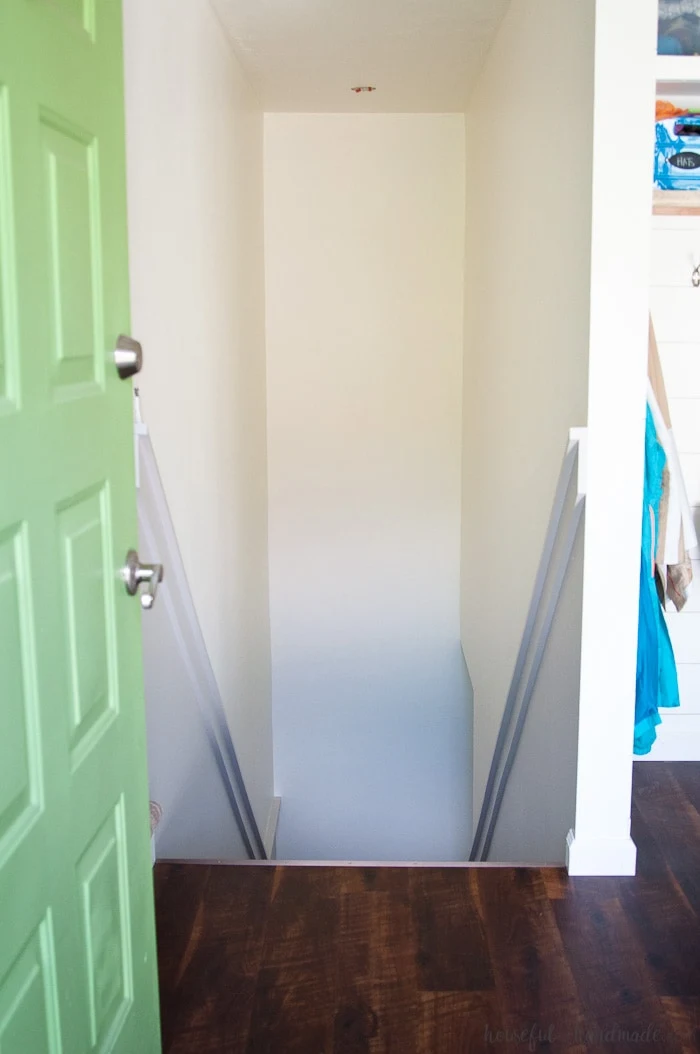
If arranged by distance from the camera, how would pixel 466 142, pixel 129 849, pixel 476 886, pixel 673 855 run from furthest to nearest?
pixel 466 142
pixel 673 855
pixel 476 886
pixel 129 849

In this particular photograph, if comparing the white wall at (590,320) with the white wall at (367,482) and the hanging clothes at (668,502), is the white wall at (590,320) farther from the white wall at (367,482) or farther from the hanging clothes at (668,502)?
the white wall at (367,482)

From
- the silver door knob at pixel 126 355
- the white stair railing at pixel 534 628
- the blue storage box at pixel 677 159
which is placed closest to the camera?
the silver door knob at pixel 126 355

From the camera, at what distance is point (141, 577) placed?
1.63m

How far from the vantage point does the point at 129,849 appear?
5.49 ft

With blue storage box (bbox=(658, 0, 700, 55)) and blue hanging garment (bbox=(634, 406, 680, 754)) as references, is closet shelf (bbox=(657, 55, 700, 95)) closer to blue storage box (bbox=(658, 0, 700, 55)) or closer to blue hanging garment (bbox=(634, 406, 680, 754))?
blue storage box (bbox=(658, 0, 700, 55))

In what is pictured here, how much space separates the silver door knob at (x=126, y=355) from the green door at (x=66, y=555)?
0.7 inches

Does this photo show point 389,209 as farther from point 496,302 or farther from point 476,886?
point 476,886

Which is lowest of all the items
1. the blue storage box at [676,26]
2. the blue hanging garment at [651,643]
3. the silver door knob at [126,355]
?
the blue hanging garment at [651,643]

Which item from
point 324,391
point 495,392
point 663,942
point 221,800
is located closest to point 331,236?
point 324,391

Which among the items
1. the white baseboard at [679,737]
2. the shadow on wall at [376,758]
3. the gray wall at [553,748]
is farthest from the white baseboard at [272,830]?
the white baseboard at [679,737]

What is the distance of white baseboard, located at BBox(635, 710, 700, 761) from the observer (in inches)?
142

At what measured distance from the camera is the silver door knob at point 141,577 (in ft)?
5.27

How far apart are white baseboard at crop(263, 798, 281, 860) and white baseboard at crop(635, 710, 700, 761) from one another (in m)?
1.85

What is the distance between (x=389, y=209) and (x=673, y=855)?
3082 mm
